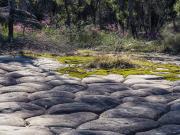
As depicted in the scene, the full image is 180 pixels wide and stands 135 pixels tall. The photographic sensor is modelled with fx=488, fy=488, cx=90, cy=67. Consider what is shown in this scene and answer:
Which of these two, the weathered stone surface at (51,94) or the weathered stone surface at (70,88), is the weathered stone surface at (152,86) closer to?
the weathered stone surface at (70,88)

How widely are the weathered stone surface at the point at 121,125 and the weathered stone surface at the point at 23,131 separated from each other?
1.25 feet

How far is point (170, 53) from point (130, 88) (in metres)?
8.20

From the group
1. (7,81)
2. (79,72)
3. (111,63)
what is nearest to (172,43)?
(111,63)

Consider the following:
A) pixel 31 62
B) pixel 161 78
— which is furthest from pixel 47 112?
pixel 31 62

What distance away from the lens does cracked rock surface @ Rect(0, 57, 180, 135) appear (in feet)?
15.0

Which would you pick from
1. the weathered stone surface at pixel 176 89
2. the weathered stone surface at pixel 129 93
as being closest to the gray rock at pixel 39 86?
the weathered stone surface at pixel 129 93

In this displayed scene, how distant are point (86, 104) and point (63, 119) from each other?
29.1 inches

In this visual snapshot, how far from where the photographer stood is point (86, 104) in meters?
5.55

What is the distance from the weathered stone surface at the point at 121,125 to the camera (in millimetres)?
4555

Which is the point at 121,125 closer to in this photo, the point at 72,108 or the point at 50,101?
the point at 72,108

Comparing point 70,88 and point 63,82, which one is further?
point 63,82

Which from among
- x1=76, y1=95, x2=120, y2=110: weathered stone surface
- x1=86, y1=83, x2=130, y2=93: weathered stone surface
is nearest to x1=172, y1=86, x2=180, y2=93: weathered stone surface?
x1=86, y1=83, x2=130, y2=93: weathered stone surface

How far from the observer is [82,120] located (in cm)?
485

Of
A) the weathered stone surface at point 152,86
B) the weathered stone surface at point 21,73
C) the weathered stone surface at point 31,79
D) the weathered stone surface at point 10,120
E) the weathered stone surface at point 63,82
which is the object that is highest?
the weathered stone surface at point 21,73
